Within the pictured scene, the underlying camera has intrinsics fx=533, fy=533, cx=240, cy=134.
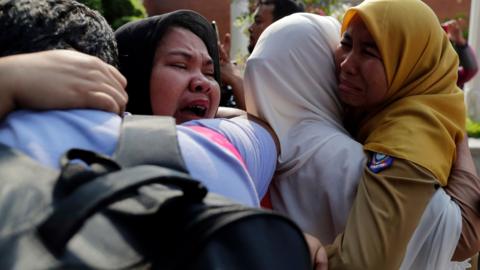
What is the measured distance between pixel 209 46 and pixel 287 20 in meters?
0.28

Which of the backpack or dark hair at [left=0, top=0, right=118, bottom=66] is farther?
dark hair at [left=0, top=0, right=118, bottom=66]

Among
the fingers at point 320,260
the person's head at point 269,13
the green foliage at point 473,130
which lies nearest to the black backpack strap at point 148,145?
the fingers at point 320,260

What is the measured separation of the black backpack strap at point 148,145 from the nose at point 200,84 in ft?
2.90

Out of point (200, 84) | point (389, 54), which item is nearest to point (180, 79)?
point (200, 84)

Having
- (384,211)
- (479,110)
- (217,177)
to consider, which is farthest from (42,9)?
(479,110)

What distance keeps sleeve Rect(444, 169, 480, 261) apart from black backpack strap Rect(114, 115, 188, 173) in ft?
3.77

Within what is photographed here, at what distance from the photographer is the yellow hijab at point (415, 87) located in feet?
5.17

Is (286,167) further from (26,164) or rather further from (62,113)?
(26,164)

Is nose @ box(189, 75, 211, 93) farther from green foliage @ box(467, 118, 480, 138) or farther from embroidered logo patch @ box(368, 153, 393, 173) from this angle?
green foliage @ box(467, 118, 480, 138)

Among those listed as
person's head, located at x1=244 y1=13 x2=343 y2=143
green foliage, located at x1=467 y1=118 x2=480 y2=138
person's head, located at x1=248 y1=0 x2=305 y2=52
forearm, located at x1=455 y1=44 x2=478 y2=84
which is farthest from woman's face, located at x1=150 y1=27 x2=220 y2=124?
green foliage, located at x1=467 y1=118 x2=480 y2=138

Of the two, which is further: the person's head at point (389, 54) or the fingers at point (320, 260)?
the person's head at point (389, 54)

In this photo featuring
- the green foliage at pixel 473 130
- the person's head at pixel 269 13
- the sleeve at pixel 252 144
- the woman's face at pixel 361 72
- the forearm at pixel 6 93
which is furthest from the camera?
the green foliage at pixel 473 130

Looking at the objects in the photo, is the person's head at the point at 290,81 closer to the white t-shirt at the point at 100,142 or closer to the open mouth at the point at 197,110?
the open mouth at the point at 197,110

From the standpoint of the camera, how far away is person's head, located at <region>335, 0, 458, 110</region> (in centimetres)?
168
